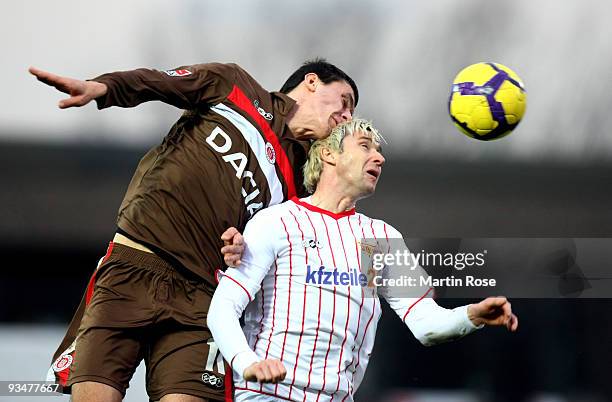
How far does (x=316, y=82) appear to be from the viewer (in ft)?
14.4

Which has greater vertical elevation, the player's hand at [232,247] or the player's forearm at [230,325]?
the player's hand at [232,247]

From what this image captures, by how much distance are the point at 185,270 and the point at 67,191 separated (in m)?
4.87

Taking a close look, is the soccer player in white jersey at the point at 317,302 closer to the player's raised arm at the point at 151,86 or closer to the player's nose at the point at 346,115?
the player's nose at the point at 346,115

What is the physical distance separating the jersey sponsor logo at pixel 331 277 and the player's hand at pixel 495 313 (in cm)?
48

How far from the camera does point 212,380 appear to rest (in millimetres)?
3641

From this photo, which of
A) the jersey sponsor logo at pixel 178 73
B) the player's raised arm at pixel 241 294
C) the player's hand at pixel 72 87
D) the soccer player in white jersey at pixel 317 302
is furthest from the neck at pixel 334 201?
the player's hand at pixel 72 87

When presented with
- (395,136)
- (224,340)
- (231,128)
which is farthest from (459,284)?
(224,340)

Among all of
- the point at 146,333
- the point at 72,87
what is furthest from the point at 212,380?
the point at 72,87

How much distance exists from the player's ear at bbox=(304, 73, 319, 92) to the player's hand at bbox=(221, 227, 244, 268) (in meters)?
1.09

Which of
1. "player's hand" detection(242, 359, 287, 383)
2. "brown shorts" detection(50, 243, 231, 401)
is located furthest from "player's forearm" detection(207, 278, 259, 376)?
"brown shorts" detection(50, 243, 231, 401)

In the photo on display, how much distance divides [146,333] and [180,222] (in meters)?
0.47

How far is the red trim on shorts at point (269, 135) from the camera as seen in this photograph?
4.09 meters

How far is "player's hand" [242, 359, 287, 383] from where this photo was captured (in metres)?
3.08

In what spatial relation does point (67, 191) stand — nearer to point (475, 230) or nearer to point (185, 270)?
point (475, 230)
